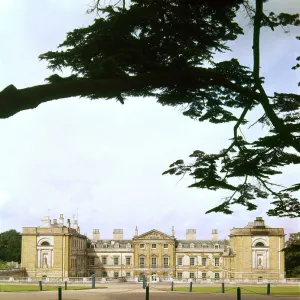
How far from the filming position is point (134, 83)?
594cm

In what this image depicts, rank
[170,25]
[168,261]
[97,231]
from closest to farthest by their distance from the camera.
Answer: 1. [170,25]
2. [168,261]
3. [97,231]

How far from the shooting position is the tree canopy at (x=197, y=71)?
681 centimetres

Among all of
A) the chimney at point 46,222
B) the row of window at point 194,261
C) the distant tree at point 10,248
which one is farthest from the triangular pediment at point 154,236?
the distant tree at point 10,248

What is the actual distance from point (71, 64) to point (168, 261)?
56.5 metres

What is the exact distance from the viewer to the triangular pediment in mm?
63041

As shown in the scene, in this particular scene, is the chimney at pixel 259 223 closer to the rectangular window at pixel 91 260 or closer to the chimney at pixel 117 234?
the chimney at pixel 117 234

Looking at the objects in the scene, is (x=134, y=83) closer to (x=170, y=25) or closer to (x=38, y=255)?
(x=170, y=25)

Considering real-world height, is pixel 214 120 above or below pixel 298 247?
above

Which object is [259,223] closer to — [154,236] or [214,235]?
[214,235]

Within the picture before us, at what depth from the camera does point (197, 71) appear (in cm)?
678

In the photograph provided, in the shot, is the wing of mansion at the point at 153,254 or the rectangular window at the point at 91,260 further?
the rectangular window at the point at 91,260

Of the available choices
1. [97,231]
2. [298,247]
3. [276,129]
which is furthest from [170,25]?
[97,231]

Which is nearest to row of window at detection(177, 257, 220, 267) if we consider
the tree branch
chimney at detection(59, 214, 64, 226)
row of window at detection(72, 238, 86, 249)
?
row of window at detection(72, 238, 86, 249)

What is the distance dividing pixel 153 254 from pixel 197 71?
57.2 m
